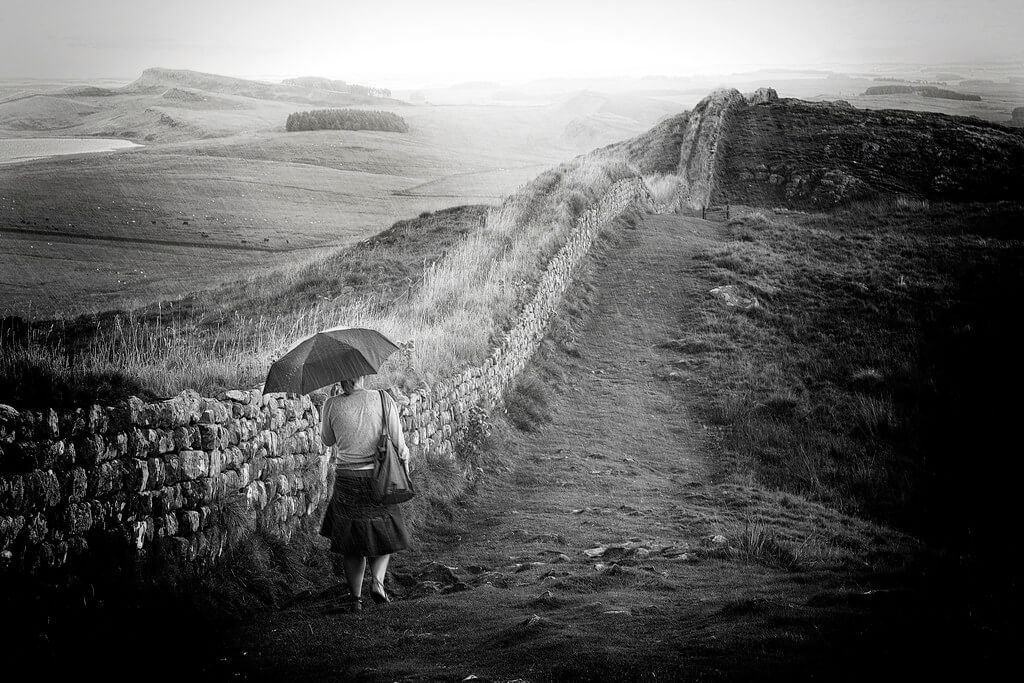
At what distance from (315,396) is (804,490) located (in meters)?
8.49

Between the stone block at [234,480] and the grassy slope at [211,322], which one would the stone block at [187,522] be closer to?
the stone block at [234,480]

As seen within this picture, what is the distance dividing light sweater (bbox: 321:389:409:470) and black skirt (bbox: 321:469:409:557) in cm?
14

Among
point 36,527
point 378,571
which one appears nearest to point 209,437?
point 36,527

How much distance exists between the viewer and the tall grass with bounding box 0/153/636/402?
7654 millimetres

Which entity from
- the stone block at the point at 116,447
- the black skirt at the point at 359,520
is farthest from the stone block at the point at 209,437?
the black skirt at the point at 359,520

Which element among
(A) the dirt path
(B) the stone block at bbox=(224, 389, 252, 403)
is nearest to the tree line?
(A) the dirt path

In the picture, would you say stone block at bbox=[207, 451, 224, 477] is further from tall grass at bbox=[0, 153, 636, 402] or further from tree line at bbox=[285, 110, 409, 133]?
tree line at bbox=[285, 110, 409, 133]

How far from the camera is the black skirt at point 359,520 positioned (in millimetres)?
6828

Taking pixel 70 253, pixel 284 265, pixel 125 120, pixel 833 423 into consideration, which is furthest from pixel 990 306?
pixel 125 120

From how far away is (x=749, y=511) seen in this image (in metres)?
10.6

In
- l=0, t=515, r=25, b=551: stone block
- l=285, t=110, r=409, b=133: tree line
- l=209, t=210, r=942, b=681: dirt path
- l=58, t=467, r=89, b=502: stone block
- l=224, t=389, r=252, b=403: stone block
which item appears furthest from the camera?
l=285, t=110, r=409, b=133: tree line

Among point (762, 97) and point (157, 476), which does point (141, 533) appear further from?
point (762, 97)

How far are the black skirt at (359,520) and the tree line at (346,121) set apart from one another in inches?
1381

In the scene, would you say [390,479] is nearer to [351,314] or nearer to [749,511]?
[749,511]
